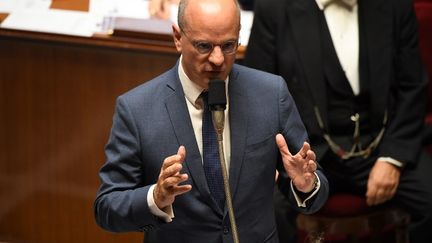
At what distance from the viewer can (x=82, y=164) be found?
8.48 ft

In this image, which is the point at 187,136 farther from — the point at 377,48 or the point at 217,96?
the point at 377,48

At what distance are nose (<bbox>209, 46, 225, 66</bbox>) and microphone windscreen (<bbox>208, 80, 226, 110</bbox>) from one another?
0.40ft

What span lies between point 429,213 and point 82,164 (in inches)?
42.4

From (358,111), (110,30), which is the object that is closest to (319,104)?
(358,111)

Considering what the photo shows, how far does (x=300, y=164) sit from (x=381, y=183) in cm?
96

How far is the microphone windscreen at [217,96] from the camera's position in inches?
50.8

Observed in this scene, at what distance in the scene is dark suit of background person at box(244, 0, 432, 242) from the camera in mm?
2326

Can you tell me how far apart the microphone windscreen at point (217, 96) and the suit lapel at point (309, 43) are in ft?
3.42

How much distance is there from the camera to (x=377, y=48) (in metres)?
2.36

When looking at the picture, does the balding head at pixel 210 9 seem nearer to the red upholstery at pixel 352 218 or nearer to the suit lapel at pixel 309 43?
the suit lapel at pixel 309 43

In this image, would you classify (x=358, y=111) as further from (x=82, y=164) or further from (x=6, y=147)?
(x=6, y=147)

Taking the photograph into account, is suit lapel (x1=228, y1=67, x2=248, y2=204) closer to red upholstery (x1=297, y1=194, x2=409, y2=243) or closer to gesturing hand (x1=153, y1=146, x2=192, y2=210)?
gesturing hand (x1=153, y1=146, x2=192, y2=210)

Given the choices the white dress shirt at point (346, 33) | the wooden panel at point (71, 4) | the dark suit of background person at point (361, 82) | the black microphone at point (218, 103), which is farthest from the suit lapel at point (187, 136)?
the wooden panel at point (71, 4)

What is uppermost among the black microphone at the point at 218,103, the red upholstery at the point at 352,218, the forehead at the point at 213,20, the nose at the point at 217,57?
the forehead at the point at 213,20
